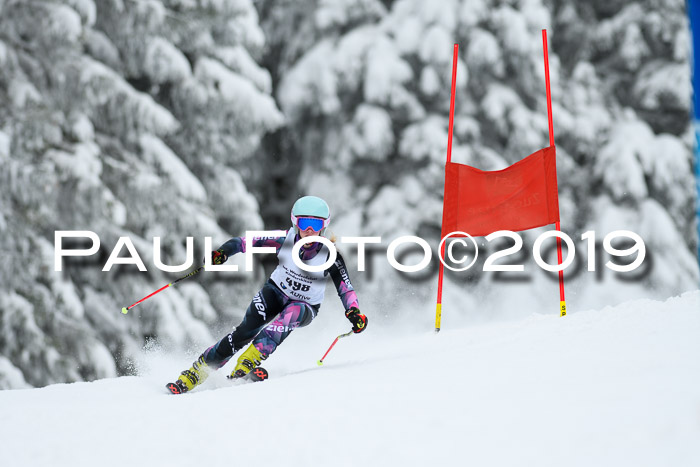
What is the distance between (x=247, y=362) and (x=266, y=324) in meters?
0.38

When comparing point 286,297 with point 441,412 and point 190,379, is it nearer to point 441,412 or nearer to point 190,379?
point 190,379

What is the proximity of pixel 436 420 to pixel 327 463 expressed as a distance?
17.9 inches

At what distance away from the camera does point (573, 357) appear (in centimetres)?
353

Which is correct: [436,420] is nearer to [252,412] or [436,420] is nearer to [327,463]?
[327,463]

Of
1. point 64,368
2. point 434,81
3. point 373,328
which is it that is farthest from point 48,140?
point 434,81

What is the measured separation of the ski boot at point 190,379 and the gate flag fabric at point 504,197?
2.22m

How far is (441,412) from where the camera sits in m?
3.02

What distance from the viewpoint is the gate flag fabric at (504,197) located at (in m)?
5.59

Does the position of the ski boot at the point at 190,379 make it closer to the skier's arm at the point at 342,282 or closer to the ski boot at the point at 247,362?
the ski boot at the point at 247,362

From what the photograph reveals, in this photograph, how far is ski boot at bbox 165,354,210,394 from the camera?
4.50 m

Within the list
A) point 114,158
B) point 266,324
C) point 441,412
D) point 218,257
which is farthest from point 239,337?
point 114,158

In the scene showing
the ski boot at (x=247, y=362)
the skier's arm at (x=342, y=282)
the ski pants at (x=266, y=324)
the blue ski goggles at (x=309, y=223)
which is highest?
the blue ski goggles at (x=309, y=223)

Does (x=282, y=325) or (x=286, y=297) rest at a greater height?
(x=286, y=297)

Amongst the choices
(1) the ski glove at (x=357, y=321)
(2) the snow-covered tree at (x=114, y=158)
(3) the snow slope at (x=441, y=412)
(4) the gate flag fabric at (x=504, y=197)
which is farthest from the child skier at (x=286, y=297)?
(2) the snow-covered tree at (x=114, y=158)
